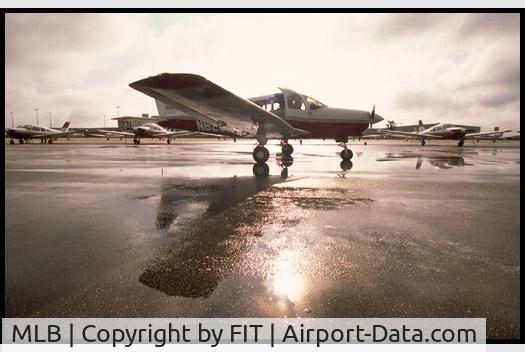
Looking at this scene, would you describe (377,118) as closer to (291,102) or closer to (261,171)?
(291,102)

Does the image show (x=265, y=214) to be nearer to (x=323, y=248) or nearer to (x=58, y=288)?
(x=323, y=248)

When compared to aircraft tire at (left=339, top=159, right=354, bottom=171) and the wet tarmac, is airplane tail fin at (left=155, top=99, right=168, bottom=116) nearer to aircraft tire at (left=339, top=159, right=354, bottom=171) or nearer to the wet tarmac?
aircraft tire at (left=339, top=159, right=354, bottom=171)

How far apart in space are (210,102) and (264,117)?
7.80ft

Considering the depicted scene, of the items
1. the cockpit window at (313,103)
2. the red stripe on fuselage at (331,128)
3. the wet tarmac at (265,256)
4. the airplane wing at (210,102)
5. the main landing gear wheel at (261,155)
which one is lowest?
the wet tarmac at (265,256)

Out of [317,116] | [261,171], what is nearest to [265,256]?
[261,171]

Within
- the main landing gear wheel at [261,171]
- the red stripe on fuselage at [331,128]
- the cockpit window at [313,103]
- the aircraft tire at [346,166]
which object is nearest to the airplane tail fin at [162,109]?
the main landing gear wheel at [261,171]

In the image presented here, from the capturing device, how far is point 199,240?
345 cm

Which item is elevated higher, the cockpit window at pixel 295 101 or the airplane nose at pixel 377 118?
the cockpit window at pixel 295 101

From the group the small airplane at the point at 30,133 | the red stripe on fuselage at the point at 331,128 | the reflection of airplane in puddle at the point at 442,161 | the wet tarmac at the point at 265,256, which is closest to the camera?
the wet tarmac at the point at 265,256

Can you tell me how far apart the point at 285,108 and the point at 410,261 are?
10651 mm

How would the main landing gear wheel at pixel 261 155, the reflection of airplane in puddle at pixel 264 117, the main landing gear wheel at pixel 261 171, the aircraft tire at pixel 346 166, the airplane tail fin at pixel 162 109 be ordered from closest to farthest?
the main landing gear wheel at pixel 261 171, the reflection of airplane in puddle at pixel 264 117, the aircraft tire at pixel 346 166, the main landing gear wheel at pixel 261 155, the airplane tail fin at pixel 162 109

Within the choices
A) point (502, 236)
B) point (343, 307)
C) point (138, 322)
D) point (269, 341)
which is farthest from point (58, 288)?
point (502, 236)

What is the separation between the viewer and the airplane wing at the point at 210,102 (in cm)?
791

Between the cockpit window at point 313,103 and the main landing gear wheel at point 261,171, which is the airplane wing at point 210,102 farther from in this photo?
the main landing gear wheel at point 261,171
